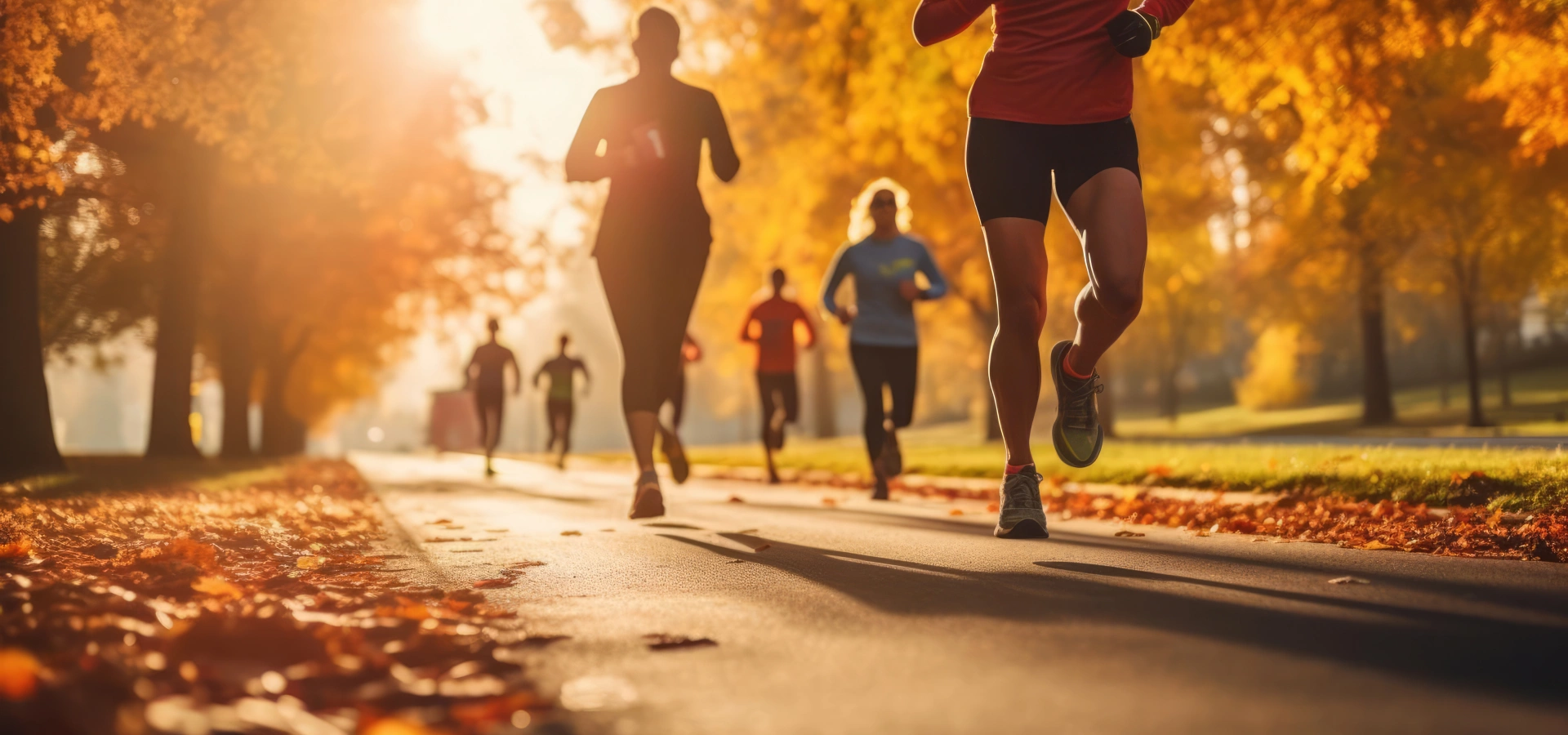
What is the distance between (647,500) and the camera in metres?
6.72

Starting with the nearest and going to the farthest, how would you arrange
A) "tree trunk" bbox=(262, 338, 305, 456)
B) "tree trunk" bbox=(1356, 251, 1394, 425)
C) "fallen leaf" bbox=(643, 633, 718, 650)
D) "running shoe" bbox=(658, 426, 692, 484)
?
"fallen leaf" bbox=(643, 633, 718, 650) → "running shoe" bbox=(658, 426, 692, 484) → "tree trunk" bbox=(1356, 251, 1394, 425) → "tree trunk" bbox=(262, 338, 305, 456)

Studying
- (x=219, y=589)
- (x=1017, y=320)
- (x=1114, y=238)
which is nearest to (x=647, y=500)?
(x=1017, y=320)

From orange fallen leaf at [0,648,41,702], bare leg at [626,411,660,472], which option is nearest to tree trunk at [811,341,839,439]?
bare leg at [626,411,660,472]

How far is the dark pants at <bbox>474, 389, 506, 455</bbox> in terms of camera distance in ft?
57.5

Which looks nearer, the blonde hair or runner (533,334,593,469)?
the blonde hair

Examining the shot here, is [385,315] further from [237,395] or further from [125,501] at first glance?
[125,501]

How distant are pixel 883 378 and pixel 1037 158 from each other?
4782 mm

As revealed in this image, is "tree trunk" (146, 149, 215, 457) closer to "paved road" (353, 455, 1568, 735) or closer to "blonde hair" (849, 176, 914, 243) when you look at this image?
"blonde hair" (849, 176, 914, 243)

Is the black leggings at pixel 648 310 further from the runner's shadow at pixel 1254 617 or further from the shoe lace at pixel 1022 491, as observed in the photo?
the runner's shadow at pixel 1254 617

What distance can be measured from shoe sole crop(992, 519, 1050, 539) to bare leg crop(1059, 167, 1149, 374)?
0.77m

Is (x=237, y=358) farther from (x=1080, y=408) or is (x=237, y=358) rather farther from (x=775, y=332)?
(x=1080, y=408)

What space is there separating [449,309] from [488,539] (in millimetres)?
23541

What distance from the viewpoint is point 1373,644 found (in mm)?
2820

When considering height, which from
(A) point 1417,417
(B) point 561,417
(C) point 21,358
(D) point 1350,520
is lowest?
(D) point 1350,520
